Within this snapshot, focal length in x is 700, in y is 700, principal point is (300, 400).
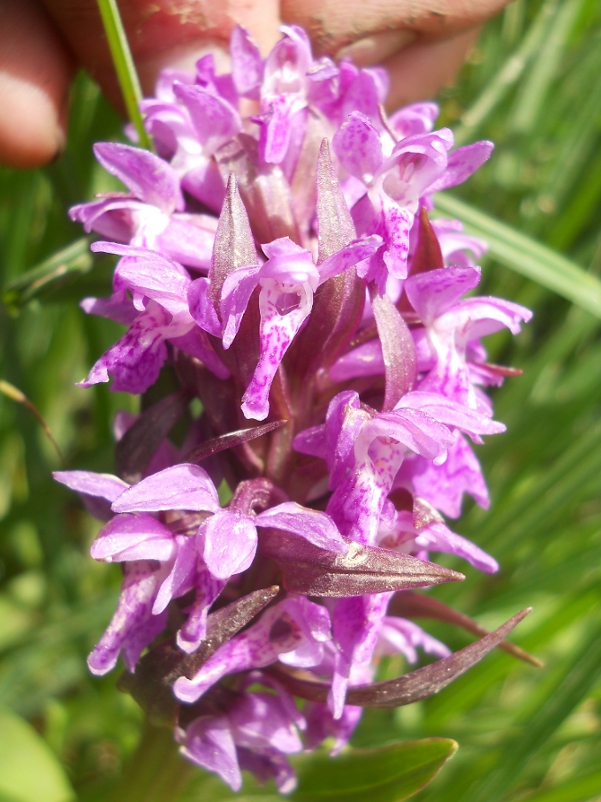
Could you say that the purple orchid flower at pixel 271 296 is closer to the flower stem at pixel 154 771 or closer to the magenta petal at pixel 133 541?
the magenta petal at pixel 133 541

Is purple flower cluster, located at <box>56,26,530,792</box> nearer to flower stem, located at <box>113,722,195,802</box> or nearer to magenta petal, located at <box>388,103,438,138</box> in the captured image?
magenta petal, located at <box>388,103,438,138</box>

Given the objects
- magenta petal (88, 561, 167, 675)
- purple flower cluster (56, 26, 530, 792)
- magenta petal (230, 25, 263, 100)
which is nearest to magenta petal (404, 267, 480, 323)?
purple flower cluster (56, 26, 530, 792)

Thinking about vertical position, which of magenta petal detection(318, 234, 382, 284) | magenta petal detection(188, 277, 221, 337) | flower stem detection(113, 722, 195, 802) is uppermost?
magenta petal detection(318, 234, 382, 284)

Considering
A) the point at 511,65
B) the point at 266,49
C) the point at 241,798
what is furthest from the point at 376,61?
the point at 241,798

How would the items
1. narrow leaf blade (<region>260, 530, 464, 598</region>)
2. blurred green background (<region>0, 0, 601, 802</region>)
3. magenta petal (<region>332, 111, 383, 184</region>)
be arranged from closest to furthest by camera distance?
1. narrow leaf blade (<region>260, 530, 464, 598</region>)
2. magenta petal (<region>332, 111, 383, 184</region>)
3. blurred green background (<region>0, 0, 601, 802</region>)

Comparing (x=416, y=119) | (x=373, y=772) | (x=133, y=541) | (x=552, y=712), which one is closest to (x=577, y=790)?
(x=552, y=712)

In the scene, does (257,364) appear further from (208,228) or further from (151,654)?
(151,654)
